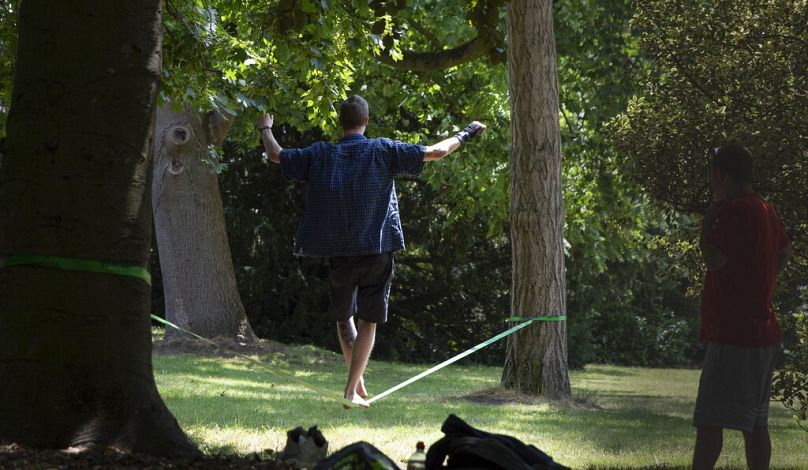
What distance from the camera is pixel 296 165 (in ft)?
19.3

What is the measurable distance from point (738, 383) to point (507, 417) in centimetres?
296

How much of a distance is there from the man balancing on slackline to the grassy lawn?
1.97 feet

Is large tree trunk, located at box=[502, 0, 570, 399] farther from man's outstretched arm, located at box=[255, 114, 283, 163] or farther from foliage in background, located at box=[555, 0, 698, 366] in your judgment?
man's outstretched arm, located at box=[255, 114, 283, 163]

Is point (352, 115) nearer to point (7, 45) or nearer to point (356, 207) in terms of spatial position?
point (356, 207)

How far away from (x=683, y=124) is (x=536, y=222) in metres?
4.20

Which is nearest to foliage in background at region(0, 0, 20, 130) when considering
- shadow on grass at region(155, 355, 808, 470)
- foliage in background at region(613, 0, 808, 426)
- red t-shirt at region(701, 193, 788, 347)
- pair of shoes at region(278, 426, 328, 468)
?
shadow on grass at region(155, 355, 808, 470)

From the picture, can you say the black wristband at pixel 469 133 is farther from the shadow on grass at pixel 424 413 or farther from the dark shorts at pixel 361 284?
the shadow on grass at pixel 424 413

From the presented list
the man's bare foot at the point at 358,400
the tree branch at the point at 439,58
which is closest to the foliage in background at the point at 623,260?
the tree branch at the point at 439,58

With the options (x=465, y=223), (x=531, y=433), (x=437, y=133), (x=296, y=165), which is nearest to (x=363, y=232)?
(x=296, y=165)

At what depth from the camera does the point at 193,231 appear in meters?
14.9

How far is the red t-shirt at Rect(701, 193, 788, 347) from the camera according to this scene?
413 cm

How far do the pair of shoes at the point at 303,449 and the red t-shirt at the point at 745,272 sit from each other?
1748mm

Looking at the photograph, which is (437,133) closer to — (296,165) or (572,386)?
(572,386)

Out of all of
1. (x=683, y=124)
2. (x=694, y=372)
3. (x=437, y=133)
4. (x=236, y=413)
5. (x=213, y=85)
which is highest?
(x=437, y=133)
